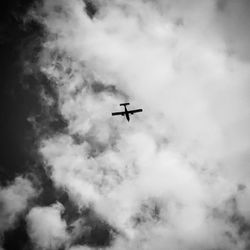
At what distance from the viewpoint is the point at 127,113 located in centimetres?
3136

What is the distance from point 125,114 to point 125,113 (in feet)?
1.19

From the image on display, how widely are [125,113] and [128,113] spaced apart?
53cm

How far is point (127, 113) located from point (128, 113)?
221 millimetres

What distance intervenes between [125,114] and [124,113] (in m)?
0.40

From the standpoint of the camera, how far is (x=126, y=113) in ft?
103

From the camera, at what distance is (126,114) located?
31375 millimetres

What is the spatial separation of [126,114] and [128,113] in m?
0.35

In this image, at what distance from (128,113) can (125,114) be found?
1.42 ft

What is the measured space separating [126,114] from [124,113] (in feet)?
1.16

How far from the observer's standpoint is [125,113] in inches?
1228

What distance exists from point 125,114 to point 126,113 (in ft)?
1.14

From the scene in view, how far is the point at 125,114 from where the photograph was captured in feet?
104
